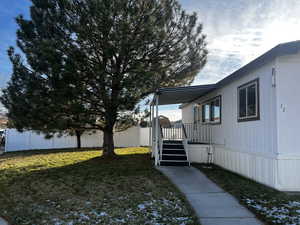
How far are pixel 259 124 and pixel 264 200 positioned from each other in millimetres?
2175

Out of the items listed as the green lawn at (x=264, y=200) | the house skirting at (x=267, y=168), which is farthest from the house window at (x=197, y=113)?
the green lawn at (x=264, y=200)

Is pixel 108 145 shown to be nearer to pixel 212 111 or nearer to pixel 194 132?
pixel 194 132

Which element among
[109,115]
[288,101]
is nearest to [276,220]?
[288,101]

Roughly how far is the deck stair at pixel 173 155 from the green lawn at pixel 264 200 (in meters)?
2.23

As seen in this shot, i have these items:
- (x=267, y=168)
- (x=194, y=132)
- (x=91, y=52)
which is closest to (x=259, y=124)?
(x=267, y=168)

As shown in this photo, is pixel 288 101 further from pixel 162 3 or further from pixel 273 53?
pixel 162 3

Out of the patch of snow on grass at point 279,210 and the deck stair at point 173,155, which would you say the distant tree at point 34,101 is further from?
the patch of snow on grass at point 279,210

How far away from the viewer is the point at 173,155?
32.2ft

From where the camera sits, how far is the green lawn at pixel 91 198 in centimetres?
445

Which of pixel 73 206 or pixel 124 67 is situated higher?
pixel 124 67

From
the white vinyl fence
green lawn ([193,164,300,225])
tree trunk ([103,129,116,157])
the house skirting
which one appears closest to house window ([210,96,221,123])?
the house skirting

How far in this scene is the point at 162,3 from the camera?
9.31 metres

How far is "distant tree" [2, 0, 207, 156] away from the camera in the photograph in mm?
8195

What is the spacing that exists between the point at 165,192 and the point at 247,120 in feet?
11.0
